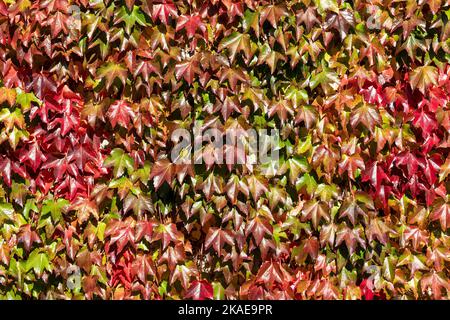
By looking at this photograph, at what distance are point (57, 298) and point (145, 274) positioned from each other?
51cm

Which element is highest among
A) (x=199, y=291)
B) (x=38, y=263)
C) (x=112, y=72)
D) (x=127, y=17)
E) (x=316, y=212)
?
(x=127, y=17)

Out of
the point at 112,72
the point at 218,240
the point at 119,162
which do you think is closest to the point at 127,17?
the point at 112,72

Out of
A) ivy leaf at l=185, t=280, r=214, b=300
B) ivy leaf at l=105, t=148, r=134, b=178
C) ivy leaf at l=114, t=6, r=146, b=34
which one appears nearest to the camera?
ivy leaf at l=114, t=6, r=146, b=34

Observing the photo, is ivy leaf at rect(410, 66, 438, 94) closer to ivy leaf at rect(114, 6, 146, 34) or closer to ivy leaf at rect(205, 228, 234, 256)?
ivy leaf at rect(205, 228, 234, 256)

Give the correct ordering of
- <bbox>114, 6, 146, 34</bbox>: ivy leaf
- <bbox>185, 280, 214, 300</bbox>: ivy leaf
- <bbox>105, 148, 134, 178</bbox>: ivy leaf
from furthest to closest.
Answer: <bbox>185, 280, 214, 300</bbox>: ivy leaf → <bbox>105, 148, 134, 178</bbox>: ivy leaf → <bbox>114, 6, 146, 34</bbox>: ivy leaf

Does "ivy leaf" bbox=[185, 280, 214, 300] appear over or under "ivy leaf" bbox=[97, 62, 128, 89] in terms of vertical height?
under

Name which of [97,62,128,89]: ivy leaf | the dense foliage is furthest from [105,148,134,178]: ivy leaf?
[97,62,128,89]: ivy leaf

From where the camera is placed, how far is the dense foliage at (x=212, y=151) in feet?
7.93

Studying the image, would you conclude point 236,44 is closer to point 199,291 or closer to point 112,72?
point 112,72

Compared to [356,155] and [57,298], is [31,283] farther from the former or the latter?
[356,155]

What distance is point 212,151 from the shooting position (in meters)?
2.43

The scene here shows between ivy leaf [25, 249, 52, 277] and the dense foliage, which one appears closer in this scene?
the dense foliage

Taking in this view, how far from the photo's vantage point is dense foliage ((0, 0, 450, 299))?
2418 mm

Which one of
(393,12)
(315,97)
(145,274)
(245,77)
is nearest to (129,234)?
(145,274)
